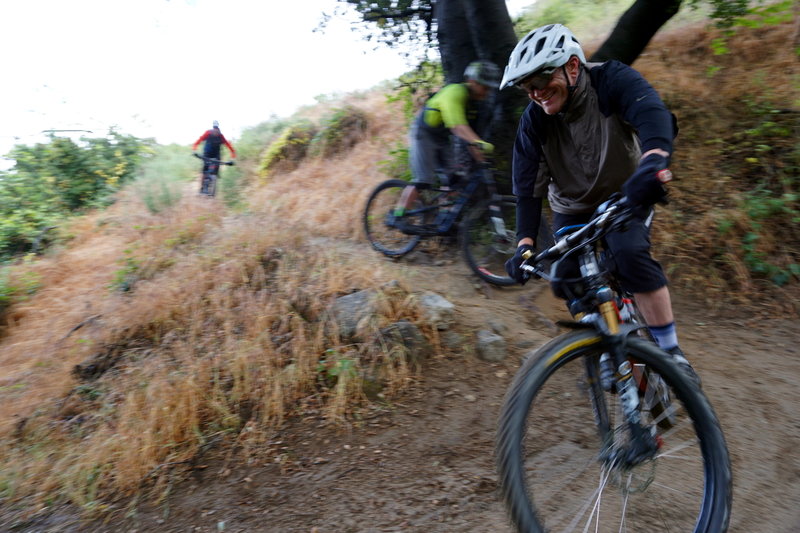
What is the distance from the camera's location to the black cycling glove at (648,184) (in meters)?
1.87

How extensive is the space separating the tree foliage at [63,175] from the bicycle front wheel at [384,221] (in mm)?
8421

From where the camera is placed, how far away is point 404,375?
386cm

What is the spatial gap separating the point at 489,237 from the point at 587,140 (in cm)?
326

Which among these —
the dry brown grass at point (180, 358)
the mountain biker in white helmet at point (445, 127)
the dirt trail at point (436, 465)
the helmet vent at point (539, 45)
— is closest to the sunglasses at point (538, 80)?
the helmet vent at point (539, 45)

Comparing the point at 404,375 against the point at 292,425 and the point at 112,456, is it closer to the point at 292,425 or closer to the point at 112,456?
the point at 292,425

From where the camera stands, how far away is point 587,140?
2.51 metres

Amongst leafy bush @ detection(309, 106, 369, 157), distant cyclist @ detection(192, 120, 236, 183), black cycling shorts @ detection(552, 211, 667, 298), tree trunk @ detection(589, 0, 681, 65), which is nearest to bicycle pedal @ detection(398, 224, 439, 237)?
tree trunk @ detection(589, 0, 681, 65)

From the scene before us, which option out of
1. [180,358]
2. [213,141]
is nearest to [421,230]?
[180,358]

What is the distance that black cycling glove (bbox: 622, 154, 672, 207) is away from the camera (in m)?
1.87

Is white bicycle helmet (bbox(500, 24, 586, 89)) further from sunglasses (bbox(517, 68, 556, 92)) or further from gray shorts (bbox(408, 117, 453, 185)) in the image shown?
gray shorts (bbox(408, 117, 453, 185))

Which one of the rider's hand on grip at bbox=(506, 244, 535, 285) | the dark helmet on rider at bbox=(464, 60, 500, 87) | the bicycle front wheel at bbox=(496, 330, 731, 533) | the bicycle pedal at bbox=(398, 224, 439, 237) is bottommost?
the bicycle front wheel at bbox=(496, 330, 731, 533)

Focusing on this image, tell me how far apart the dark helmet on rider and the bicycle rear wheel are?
1.53 m

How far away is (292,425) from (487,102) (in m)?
4.21

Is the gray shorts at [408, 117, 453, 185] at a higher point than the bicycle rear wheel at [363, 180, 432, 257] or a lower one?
higher
